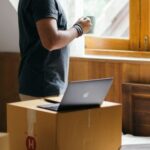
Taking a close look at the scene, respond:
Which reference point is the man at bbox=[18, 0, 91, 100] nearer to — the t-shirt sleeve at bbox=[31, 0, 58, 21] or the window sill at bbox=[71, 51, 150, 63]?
the t-shirt sleeve at bbox=[31, 0, 58, 21]

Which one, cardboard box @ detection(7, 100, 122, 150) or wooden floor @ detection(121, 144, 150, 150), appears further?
wooden floor @ detection(121, 144, 150, 150)

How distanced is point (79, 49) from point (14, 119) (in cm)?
107

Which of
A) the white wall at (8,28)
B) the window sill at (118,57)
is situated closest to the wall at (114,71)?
the window sill at (118,57)

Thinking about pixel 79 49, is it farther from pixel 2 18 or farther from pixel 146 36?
pixel 2 18

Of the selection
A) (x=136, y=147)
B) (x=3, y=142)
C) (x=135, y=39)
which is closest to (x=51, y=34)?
(x=136, y=147)

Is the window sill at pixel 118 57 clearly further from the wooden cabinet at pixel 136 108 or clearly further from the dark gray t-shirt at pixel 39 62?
the dark gray t-shirt at pixel 39 62

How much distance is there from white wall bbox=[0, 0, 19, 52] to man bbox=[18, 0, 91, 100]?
82cm

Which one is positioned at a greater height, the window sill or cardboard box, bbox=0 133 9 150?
the window sill

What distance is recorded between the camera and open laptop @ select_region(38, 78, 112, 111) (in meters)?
1.60

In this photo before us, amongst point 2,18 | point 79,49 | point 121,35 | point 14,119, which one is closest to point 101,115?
point 14,119

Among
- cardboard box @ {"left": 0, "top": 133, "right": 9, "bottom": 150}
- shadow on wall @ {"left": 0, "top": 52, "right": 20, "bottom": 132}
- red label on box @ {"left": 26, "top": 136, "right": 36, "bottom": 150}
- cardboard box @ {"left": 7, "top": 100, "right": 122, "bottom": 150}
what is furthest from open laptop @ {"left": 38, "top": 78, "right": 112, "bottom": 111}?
shadow on wall @ {"left": 0, "top": 52, "right": 20, "bottom": 132}

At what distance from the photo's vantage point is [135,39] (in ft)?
9.12

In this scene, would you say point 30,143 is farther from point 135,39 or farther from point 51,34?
point 135,39

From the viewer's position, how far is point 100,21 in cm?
298
